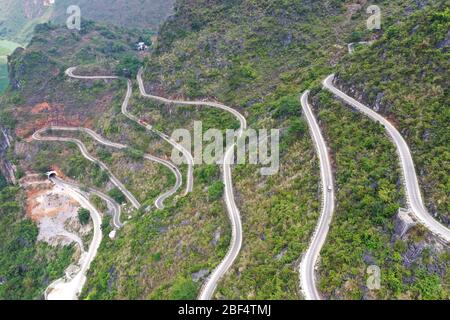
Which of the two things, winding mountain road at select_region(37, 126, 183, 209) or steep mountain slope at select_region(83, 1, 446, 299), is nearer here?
steep mountain slope at select_region(83, 1, 446, 299)

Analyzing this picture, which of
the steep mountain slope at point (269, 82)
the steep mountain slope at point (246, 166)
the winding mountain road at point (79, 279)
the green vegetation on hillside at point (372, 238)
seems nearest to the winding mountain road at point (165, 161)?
the steep mountain slope at point (246, 166)

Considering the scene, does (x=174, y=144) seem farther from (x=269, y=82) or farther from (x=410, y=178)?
(x=410, y=178)

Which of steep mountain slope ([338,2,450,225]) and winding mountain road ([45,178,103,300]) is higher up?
steep mountain slope ([338,2,450,225])

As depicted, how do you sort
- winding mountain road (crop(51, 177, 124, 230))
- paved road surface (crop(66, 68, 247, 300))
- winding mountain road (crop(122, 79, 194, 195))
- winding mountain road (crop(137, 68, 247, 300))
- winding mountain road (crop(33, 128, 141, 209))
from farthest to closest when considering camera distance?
winding mountain road (crop(33, 128, 141, 209)), winding mountain road (crop(51, 177, 124, 230)), winding mountain road (crop(122, 79, 194, 195)), paved road surface (crop(66, 68, 247, 300)), winding mountain road (crop(137, 68, 247, 300))

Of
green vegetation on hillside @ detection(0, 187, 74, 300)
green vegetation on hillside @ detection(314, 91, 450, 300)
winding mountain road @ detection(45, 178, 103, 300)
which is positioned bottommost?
green vegetation on hillside @ detection(0, 187, 74, 300)

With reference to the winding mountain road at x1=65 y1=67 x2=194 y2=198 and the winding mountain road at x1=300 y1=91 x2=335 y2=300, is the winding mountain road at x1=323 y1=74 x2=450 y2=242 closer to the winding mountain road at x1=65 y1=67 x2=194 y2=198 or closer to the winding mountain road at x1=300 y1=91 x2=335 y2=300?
the winding mountain road at x1=300 y1=91 x2=335 y2=300

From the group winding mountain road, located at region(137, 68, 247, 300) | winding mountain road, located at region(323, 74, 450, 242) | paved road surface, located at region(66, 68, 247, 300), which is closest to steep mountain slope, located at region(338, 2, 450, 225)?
winding mountain road, located at region(323, 74, 450, 242)
